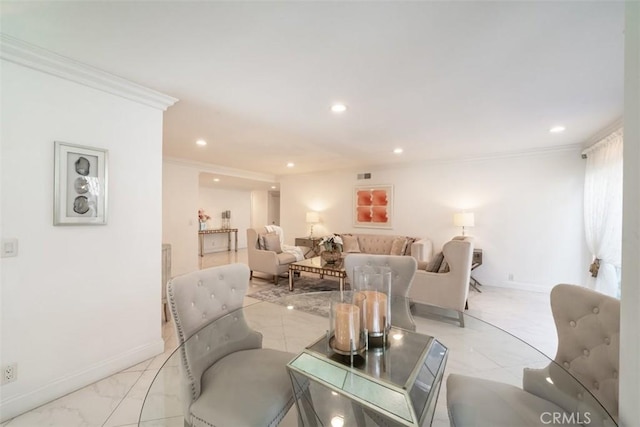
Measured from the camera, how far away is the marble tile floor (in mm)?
1568

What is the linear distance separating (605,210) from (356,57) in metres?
3.87

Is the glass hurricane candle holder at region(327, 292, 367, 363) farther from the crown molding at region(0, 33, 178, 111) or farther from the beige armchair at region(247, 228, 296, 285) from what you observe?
the beige armchair at region(247, 228, 296, 285)

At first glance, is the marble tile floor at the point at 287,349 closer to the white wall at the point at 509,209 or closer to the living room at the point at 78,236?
the living room at the point at 78,236

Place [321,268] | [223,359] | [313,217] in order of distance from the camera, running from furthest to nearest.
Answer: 1. [313,217]
2. [321,268]
3. [223,359]

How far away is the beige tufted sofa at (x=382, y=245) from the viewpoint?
4.61 meters

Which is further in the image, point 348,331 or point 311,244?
point 311,244

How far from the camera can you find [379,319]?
1.27 metres

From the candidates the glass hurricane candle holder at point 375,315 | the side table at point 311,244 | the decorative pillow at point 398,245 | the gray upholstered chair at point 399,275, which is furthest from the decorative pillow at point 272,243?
the glass hurricane candle holder at point 375,315

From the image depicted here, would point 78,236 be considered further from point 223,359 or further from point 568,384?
point 568,384

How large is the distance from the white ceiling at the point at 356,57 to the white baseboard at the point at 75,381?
7.19 ft

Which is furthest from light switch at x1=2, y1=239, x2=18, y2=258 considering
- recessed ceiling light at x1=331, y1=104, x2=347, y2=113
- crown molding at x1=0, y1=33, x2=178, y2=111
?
recessed ceiling light at x1=331, y1=104, x2=347, y2=113

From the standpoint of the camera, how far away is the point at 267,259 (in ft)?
15.2

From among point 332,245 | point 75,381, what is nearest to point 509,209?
point 332,245

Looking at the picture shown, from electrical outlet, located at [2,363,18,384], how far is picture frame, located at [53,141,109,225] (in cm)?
90
